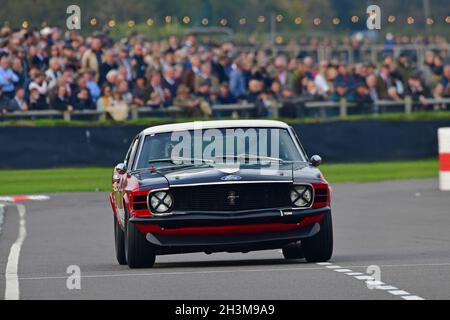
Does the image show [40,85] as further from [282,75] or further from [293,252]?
[293,252]

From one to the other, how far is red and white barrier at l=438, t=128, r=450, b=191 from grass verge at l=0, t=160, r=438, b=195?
314 centimetres

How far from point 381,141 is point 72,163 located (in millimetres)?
7164

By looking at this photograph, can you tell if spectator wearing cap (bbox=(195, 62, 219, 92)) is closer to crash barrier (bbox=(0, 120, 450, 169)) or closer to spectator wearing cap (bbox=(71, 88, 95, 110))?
crash barrier (bbox=(0, 120, 450, 169))

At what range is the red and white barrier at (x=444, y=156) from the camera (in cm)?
2773

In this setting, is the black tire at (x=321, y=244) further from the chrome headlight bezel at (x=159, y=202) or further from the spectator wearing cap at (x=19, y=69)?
the spectator wearing cap at (x=19, y=69)

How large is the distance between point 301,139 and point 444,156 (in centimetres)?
577

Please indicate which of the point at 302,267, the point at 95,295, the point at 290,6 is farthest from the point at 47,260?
the point at 290,6

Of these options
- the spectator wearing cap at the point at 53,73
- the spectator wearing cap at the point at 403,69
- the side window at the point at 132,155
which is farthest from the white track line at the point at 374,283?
the spectator wearing cap at the point at 403,69

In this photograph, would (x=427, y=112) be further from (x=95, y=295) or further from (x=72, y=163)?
(x=95, y=295)

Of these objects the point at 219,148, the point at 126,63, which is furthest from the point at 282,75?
the point at 219,148

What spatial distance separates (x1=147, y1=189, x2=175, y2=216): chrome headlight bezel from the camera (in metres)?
14.0

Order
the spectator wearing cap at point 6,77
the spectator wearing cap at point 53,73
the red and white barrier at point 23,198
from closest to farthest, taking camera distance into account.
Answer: the red and white barrier at point 23,198
the spectator wearing cap at point 6,77
the spectator wearing cap at point 53,73

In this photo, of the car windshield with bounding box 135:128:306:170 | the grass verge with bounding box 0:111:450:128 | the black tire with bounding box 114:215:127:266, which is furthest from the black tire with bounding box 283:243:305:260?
the grass verge with bounding box 0:111:450:128

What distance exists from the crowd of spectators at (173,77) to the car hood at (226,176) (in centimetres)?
1688
